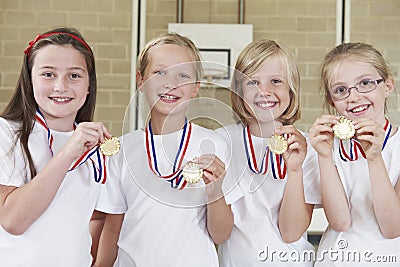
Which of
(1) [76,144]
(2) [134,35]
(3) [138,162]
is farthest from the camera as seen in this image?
(2) [134,35]

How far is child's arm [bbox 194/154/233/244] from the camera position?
1367 mm

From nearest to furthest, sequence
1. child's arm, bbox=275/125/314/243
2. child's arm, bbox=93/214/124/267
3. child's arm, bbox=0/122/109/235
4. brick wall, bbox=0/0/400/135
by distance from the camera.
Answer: child's arm, bbox=0/122/109/235 → child's arm, bbox=275/125/314/243 → child's arm, bbox=93/214/124/267 → brick wall, bbox=0/0/400/135

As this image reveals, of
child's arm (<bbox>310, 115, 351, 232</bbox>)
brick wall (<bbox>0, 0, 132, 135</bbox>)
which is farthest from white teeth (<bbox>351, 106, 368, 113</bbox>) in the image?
brick wall (<bbox>0, 0, 132, 135</bbox>)

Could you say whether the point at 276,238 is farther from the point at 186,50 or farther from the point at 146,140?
the point at 186,50

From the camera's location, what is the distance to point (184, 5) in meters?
2.48

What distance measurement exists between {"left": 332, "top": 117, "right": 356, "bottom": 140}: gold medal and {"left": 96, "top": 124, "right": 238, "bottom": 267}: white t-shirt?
25 cm

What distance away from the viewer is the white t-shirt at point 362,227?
1.43m

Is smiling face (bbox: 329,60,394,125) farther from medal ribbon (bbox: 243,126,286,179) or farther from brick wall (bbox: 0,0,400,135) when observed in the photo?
brick wall (bbox: 0,0,400,135)

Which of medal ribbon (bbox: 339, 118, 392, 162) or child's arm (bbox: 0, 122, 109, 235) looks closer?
child's arm (bbox: 0, 122, 109, 235)

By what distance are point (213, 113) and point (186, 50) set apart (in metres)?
0.16

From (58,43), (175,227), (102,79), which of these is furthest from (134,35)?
(175,227)

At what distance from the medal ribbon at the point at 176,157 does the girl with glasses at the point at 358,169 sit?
273 mm

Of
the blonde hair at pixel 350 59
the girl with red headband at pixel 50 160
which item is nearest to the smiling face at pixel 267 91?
the blonde hair at pixel 350 59

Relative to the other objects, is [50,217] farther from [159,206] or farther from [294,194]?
[294,194]
